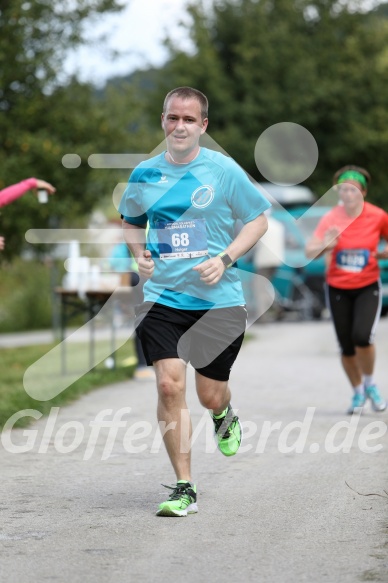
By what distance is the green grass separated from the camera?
1100cm

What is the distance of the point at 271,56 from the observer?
40594 millimetres

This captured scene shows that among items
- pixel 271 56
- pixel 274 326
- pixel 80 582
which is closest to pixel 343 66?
pixel 271 56

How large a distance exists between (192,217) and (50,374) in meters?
8.13

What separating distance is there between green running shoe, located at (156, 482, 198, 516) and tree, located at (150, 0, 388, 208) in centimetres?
3396

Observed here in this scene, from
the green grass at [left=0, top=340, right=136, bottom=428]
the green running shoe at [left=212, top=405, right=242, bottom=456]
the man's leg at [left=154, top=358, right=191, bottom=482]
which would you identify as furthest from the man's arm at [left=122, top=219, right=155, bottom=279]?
the green grass at [left=0, top=340, right=136, bottom=428]

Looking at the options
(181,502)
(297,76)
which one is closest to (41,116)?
(181,502)

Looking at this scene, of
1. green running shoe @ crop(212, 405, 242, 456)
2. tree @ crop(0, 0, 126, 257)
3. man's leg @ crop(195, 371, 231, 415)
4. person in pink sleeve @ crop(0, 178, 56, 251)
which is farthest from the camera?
tree @ crop(0, 0, 126, 257)

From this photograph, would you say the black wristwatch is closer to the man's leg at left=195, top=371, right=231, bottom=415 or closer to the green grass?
the man's leg at left=195, top=371, right=231, bottom=415

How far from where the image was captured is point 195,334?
6.69 meters

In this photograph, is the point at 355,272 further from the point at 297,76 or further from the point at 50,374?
the point at 297,76

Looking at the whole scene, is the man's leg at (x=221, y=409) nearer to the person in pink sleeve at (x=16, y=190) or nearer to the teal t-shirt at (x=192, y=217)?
the teal t-shirt at (x=192, y=217)

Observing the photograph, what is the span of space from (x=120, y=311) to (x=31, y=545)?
20.0m

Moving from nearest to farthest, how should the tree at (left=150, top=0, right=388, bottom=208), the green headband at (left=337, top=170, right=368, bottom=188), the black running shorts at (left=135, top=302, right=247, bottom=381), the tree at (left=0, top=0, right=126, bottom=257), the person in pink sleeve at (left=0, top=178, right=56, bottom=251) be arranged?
the black running shorts at (left=135, top=302, right=247, bottom=381), the person in pink sleeve at (left=0, top=178, right=56, bottom=251), the green headband at (left=337, top=170, right=368, bottom=188), the tree at (left=0, top=0, right=126, bottom=257), the tree at (left=150, top=0, right=388, bottom=208)

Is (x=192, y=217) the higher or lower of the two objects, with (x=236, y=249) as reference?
higher
